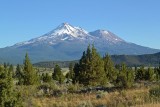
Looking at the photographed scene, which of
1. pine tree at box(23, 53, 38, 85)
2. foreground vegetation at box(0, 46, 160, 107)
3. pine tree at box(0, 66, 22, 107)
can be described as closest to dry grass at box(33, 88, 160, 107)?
foreground vegetation at box(0, 46, 160, 107)

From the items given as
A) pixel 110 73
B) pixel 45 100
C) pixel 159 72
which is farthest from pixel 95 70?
pixel 45 100

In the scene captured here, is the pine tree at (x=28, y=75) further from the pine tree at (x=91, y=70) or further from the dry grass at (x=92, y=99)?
the dry grass at (x=92, y=99)

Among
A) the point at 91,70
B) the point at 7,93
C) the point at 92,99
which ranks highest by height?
the point at 91,70

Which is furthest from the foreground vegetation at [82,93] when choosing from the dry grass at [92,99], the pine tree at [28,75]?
the pine tree at [28,75]

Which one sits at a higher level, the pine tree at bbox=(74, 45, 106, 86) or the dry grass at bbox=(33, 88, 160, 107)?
the pine tree at bbox=(74, 45, 106, 86)

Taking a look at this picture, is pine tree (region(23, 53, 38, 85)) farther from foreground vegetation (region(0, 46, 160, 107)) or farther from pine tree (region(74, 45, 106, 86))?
foreground vegetation (region(0, 46, 160, 107))

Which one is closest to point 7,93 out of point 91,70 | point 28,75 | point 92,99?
point 92,99

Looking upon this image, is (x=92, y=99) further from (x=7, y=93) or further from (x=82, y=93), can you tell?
(x=7, y=93)

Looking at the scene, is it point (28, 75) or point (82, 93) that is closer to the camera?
point (82, 93)

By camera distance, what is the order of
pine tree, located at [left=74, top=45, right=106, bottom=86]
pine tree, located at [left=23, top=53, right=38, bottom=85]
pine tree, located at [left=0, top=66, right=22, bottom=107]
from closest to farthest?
pine tree, located at [left=0, top=66, right=22, bottom=107], pine tree, located at [left=74, top=45, right=106, bottom=86], pine tree, located at [left=23, top=53, right=38, bottom=85]

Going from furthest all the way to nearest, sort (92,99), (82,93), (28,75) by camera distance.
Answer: (28,75)
(82,93)
(92,99)

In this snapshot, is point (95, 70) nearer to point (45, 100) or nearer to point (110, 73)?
point (110, 73)

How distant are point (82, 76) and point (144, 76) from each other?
2638 cm

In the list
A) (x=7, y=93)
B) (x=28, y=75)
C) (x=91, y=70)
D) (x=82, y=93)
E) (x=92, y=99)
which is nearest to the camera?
(x=7, y=93)
